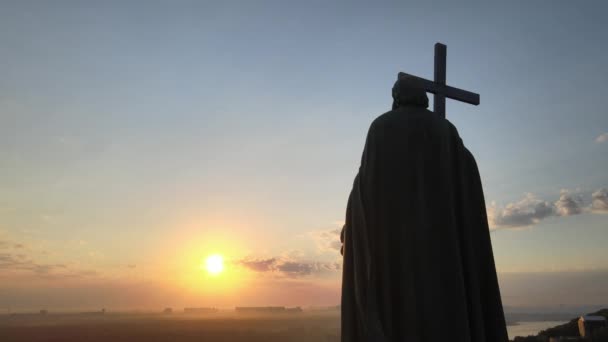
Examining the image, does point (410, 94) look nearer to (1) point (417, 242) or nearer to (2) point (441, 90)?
(1) point (417, 242)

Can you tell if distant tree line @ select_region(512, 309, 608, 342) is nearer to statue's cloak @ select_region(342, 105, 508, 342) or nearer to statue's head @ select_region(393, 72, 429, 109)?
statue's cloak @ select_region(342, 105, 508, 342)

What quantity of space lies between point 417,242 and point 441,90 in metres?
3.63

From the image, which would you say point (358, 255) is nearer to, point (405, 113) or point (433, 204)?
point (433, 204)

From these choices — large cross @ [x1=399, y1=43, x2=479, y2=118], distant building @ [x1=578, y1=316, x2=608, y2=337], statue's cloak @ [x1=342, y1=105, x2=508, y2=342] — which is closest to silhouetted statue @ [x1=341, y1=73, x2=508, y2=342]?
statue's cloak @ [x1=342, y1=105, x2=508, y2=342]

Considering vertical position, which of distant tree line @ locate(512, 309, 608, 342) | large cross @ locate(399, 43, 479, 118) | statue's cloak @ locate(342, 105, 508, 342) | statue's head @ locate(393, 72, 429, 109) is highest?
large cross @ locate(399, 43, 479, 118)

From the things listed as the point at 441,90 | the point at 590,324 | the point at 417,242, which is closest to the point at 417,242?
the point at 417,242

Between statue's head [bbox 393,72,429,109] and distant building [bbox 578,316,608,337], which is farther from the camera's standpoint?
distant building [bbox 578,316,608,337]

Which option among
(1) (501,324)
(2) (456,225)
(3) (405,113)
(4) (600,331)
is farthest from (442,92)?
(4) (600,331)

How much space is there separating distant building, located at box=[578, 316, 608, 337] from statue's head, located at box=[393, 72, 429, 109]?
2146cm

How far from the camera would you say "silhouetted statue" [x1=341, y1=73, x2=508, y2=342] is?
13.1ft

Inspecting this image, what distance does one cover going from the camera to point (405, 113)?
15.0ft

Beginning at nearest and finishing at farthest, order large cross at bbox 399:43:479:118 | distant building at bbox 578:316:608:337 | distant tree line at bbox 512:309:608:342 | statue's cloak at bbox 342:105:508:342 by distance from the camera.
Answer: statue's cloak at bbox 342:105:508:342 < large cross at bbox 399:43:479:118 < distant tree line at bbox 512:309:608:342 < distant building at bbox 578:316:608:337

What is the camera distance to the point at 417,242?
4098 millimetres

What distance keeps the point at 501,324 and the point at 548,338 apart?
22760 millimetres
